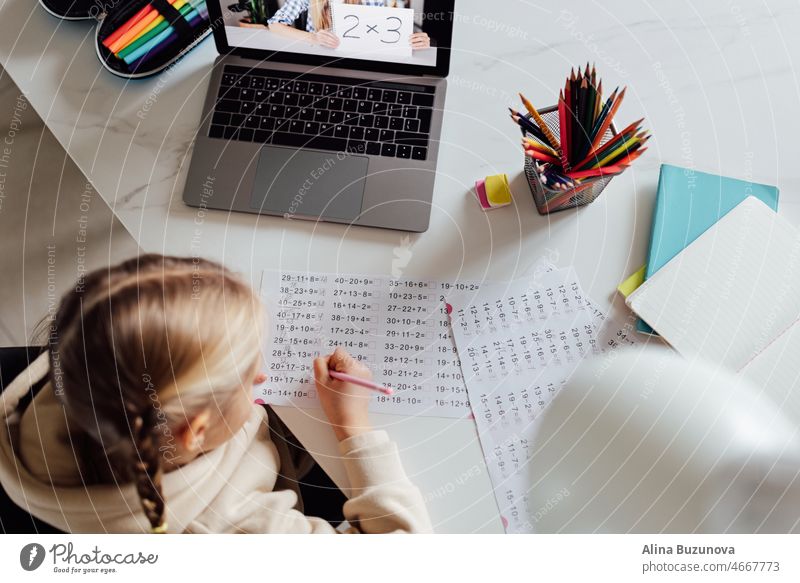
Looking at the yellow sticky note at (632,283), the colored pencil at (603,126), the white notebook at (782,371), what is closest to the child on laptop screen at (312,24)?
the colored pencil at (603,126)

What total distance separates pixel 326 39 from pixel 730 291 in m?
0.49

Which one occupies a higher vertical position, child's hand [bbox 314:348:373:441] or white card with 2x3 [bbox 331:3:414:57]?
white card with 2x3 [bbox 331:3:414:57]

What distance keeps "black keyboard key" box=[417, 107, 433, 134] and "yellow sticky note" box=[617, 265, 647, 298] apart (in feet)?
0.86

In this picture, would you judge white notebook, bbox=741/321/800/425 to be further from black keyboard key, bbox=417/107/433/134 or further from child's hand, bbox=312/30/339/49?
child's hand, bbox=312/30/339/49

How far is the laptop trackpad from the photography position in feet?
2.11

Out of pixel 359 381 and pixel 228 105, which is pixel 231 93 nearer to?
pixel 228 105

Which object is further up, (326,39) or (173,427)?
(326,39)

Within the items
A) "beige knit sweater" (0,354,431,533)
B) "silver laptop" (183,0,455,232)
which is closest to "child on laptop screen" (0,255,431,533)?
"beige knit sweater" (0,354,431,533)

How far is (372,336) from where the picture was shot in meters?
0.62

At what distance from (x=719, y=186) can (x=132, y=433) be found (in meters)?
0.65

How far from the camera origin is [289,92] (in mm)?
664

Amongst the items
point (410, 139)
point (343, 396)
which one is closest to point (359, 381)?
point (343, 396)

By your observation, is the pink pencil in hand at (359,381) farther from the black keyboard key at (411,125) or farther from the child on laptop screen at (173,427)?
the black keyboard key at (411,125)
